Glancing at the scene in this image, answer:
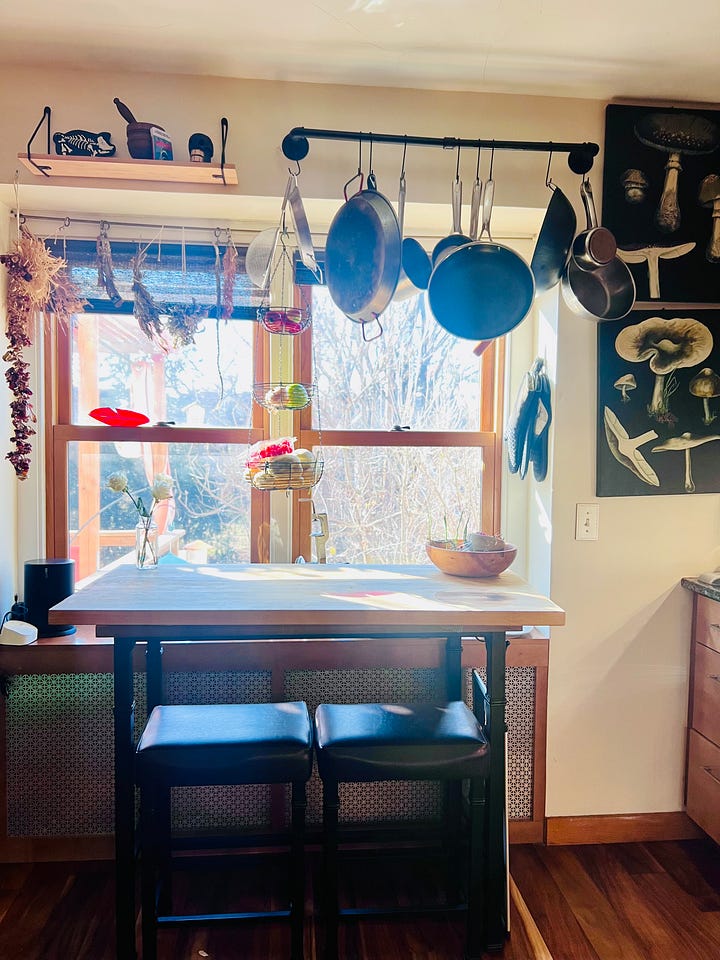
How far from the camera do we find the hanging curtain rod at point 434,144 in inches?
73.0

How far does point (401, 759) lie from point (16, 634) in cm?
122

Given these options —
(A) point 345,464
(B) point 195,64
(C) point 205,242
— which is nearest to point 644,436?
(A) point 345,464

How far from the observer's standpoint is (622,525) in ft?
7.26

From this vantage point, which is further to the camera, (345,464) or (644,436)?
(345,464)

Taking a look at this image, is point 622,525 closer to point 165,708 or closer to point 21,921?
Answer: point 165,708

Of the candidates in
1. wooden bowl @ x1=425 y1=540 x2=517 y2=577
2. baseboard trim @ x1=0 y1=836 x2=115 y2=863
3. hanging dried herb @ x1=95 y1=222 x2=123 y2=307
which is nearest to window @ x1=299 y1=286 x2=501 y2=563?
wooden bowl @ x1=425 y1=540 x2=517 y2=577

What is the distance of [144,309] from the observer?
86.5 inches

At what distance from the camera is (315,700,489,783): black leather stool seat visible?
1.54 m

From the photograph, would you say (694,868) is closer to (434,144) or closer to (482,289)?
(482,289)

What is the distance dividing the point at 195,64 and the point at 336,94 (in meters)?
0.42

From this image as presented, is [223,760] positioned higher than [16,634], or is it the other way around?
[16,634]

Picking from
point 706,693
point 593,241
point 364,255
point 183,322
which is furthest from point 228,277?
point 706,693

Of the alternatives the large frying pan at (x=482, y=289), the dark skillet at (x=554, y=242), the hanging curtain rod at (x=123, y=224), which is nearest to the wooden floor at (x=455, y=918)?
the large frying pan at (x=482, y=289)

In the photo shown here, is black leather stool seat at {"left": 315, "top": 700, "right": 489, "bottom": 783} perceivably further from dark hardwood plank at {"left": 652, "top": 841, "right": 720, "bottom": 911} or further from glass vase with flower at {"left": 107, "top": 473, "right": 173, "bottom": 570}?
dark hardwood plank at {"left": 652, "top": 841, "right": 720, "bottom": 911}
